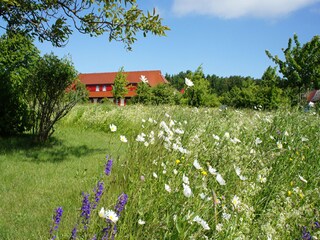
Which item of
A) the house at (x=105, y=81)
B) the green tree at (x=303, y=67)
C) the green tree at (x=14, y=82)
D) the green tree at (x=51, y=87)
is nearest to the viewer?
the green tree at (x=51, y=87)

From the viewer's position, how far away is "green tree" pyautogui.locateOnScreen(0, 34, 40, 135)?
7.57 metres

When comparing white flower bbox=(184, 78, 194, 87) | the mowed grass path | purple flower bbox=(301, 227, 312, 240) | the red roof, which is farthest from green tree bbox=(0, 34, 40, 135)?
the red roof

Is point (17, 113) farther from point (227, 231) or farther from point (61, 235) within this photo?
point (227, 231)

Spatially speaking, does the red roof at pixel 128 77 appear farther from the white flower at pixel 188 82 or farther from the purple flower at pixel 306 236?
the purple flower at pixel 306 236

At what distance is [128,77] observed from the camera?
5650cm

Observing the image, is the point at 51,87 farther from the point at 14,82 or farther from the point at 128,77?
the point at 128,77

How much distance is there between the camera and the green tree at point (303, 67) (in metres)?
23.4

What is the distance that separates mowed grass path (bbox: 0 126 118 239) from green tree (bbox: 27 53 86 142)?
2.42 ft

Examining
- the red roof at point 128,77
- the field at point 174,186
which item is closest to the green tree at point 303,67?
the field at point 174,186

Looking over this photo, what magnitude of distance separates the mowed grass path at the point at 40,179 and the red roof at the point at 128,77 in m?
48.3

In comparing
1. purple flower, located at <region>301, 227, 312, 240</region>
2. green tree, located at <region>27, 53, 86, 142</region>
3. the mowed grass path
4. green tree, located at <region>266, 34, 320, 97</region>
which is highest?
green tree, located at <region>266, 34, 320, 97</region>

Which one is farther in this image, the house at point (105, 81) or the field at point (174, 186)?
the house at point (105, 81)

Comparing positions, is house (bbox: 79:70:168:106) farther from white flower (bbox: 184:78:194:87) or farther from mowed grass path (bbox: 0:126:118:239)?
white flower (bbox: 184:78:194:87)

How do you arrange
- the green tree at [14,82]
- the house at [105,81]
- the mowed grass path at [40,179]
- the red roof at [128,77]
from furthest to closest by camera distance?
the house at [105,81]
the red roof at [128,77]
the green tree at [14,82]
the mowed grass path at [40,179]
